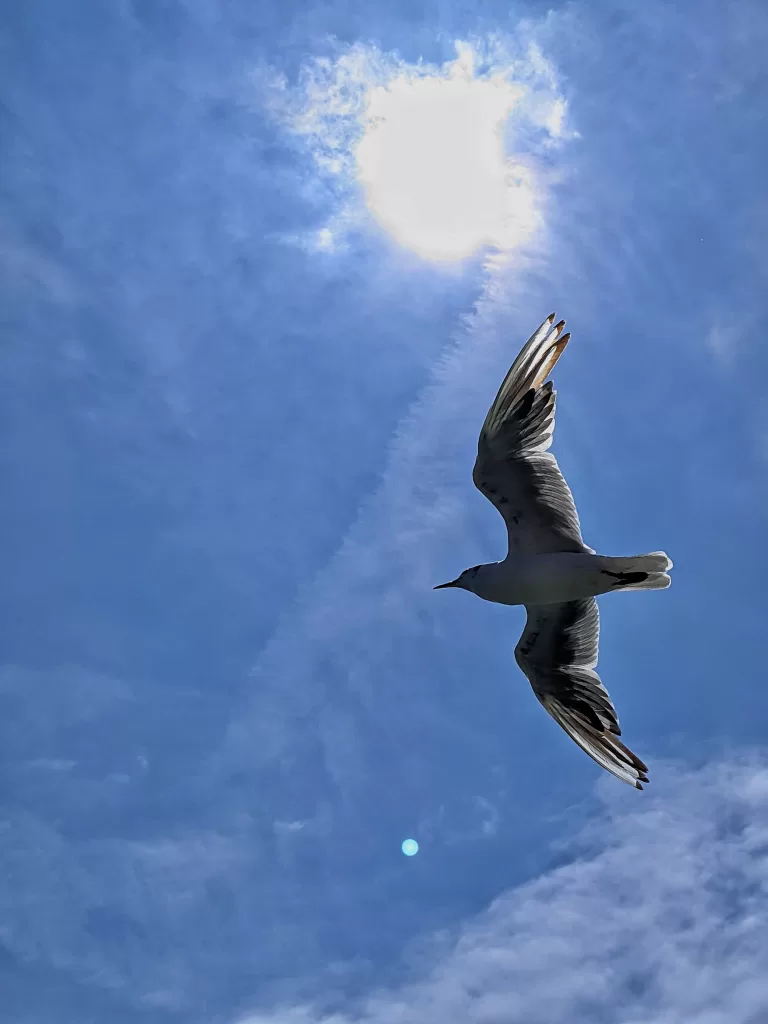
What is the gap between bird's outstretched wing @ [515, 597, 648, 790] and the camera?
11.4m

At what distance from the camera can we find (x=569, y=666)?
11789 millimetres

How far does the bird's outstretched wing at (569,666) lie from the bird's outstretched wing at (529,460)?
1.18 m

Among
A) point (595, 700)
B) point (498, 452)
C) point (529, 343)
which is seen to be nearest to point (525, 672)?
point (595, 700)

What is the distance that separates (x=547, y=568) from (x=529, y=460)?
4.82ft

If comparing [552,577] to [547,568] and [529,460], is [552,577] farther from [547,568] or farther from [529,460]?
[529,460]

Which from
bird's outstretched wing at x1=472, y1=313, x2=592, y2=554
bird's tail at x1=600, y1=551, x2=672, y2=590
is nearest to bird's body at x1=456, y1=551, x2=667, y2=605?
bird's tail at x1=600, y1=551, x2=672, y2=590

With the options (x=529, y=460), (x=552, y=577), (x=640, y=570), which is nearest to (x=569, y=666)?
(x=552, y=577)

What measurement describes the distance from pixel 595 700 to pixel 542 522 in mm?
2801

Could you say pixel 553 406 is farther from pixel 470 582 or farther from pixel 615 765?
pixel 615 765

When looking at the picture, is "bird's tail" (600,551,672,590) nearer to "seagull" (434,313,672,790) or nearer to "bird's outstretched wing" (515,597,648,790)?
"seagull" (434,313,672,790)

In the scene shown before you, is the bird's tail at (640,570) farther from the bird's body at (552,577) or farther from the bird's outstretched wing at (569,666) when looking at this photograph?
the bird's outstretched wing at (569,666)

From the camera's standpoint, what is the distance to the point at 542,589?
1078 centimetres

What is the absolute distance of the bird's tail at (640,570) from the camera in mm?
10055

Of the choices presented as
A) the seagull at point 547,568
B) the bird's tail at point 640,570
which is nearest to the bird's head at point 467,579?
the seagull at point 547,568
